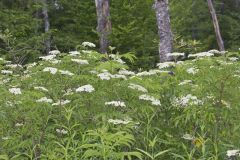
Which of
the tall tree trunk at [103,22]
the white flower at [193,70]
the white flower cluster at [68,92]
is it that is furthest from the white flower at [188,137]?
the tall tree trunk at [103,22]

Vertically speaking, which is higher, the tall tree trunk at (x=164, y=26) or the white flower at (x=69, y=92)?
the tall tree trunk at (x=164, y=26)

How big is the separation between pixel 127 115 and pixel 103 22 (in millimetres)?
12464

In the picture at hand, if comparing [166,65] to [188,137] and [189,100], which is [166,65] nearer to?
[189,100]

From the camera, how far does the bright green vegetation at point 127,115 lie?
14.6 ft

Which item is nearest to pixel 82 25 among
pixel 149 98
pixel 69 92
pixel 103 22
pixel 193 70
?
pixel 103 22

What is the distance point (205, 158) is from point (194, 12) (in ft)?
81.2

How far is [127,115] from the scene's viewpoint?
15.3 ft

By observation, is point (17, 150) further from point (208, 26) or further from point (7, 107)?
point (208, 26)

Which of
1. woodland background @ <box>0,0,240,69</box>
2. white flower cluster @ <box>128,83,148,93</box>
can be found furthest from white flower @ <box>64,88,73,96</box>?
woodland background @ <box>0,0,240,69</box>

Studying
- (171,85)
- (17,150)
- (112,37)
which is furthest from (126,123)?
(112,37)

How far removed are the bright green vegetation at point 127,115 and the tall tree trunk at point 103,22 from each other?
10983 mm

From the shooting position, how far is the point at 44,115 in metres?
4.73

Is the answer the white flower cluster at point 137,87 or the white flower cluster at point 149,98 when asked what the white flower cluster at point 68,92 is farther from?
the white flower cluster at point 149,98

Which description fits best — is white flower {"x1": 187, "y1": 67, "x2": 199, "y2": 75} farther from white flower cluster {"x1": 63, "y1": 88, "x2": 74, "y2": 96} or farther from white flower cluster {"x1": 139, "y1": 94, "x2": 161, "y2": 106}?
white flower cluster {"x1": 63, "y1": 88, "x2": 74, "y2": 96}
